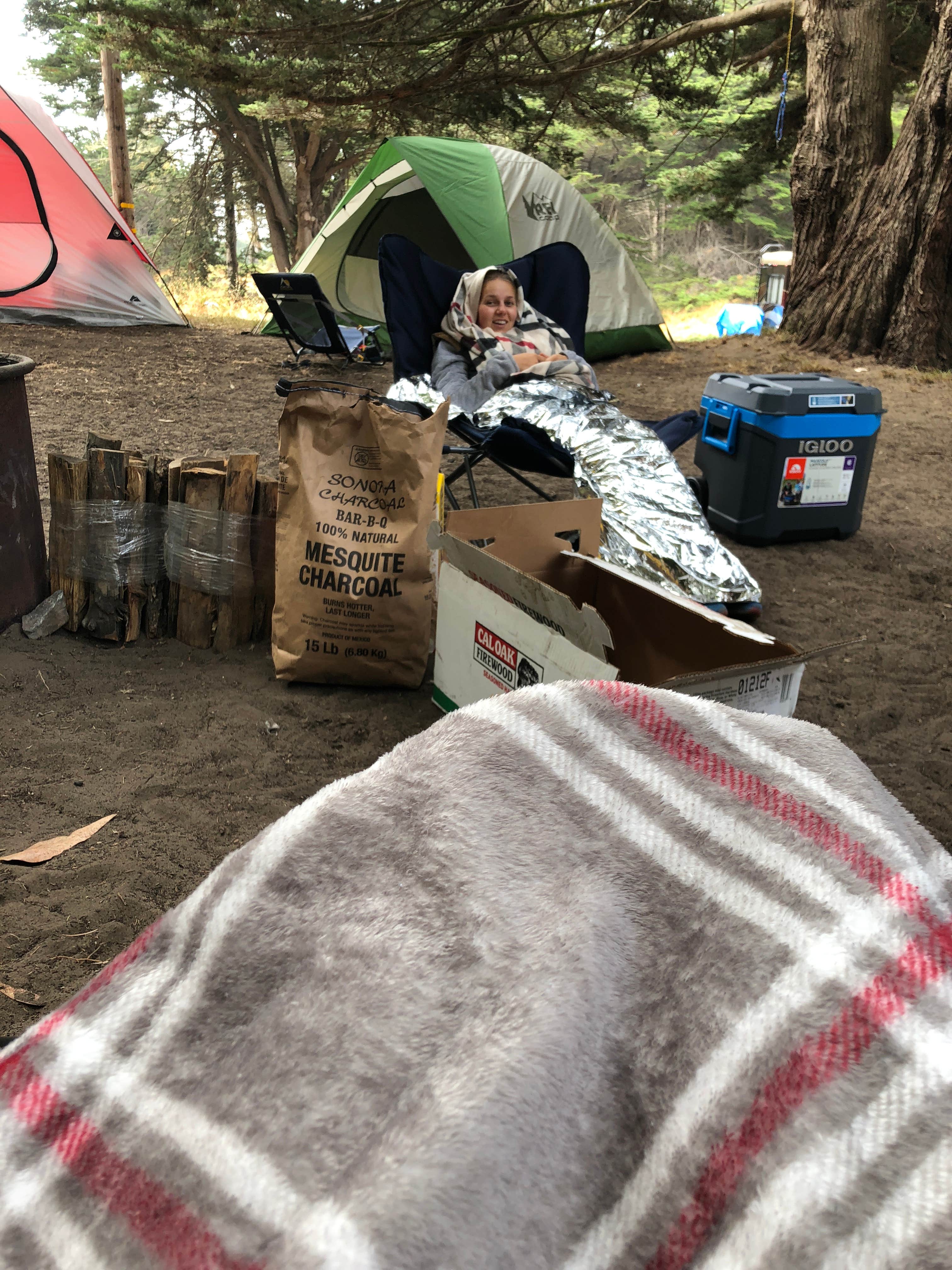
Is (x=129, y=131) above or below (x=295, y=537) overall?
above

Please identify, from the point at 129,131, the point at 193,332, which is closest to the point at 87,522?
the point at 193,332

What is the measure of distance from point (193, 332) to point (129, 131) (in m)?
13.5

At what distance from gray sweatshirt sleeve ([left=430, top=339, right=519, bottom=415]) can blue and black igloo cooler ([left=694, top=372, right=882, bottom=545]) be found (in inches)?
36.7

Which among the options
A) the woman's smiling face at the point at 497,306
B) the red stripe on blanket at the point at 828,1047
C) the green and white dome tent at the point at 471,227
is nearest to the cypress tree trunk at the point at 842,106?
the green and white dome tent at the point at 471,227

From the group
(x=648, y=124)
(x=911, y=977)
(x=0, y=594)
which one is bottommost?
(x=0, y=594)

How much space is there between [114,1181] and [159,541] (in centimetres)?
219

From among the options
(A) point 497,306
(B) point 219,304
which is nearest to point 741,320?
(B) point 219,304

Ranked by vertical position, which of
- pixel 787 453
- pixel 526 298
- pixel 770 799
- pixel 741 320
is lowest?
pixel 787 453

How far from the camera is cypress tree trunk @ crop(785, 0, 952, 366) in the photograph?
20.9 feet

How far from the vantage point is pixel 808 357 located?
705 cm

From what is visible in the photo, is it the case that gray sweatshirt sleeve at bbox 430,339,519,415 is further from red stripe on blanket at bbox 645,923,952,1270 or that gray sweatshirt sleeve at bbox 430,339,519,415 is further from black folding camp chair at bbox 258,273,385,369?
black folding camp chair at bbox 258,273,385,369

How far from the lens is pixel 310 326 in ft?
23.9

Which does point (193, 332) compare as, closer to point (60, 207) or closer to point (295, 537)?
point (60, 207)

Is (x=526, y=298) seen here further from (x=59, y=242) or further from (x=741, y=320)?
(x=741, y=320)
